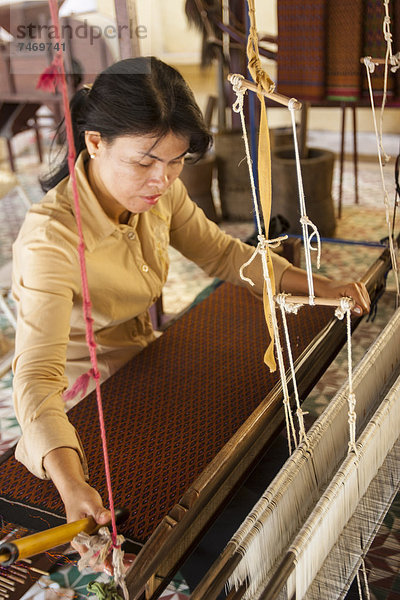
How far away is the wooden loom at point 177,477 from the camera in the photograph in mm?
854

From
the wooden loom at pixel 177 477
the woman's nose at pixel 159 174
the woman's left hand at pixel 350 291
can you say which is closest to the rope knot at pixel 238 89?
the woman's nose at pixel 159 174

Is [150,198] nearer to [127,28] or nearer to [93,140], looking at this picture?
[93,140]

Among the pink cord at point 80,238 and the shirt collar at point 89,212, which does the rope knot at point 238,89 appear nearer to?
the pink cord at point 80,238

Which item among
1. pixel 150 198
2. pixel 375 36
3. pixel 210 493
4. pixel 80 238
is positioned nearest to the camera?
pixel 80 238

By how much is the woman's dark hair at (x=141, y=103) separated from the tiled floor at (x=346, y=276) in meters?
1.11

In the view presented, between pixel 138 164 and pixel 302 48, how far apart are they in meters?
2.07

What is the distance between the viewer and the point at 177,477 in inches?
49.6

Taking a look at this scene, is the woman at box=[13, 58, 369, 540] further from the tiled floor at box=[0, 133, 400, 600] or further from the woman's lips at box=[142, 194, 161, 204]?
the tiled floor at box=[0, 133, 400, 600]

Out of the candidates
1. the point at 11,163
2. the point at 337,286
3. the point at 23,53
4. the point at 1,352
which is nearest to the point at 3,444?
the point at 1,352

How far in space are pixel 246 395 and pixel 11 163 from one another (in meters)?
5.23

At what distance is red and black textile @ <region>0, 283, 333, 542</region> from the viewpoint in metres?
1.23

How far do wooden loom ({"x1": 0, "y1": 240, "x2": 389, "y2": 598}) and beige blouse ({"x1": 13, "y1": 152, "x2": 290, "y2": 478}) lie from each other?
9 cm

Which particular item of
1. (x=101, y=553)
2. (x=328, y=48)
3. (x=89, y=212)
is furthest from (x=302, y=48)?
(x=101, y=553)

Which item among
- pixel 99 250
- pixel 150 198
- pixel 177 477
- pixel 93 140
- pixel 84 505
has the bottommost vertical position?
pixel 177 477
